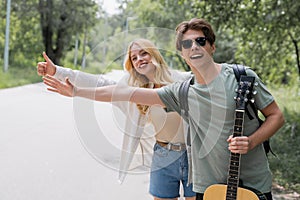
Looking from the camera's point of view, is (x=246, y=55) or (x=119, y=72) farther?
(x=246, y=55)

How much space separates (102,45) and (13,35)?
1090 inches

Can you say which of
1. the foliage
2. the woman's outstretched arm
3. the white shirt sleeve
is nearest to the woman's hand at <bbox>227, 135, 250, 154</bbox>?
the woman's outstretched arm

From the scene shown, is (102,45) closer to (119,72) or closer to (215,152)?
(119,72)

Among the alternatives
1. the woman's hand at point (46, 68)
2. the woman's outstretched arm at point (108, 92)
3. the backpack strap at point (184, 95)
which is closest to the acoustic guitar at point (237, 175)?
the backpack strap at point (184, 95)

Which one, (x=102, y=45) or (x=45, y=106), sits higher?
(x=102, y=45)

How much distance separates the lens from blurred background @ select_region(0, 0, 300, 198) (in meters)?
2.60

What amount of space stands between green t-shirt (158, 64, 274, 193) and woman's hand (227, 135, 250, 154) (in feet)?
0.24

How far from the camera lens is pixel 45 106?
12.5m

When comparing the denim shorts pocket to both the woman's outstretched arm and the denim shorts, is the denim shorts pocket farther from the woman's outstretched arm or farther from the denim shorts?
the woman's outstretched arm

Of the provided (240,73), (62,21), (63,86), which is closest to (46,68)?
(63,86)

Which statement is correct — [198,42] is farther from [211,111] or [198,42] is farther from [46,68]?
[46,68]

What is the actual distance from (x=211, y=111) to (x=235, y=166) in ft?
0.96

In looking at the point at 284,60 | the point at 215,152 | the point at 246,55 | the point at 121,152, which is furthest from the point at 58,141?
the point at 284,60

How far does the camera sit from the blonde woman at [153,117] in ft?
8.43
